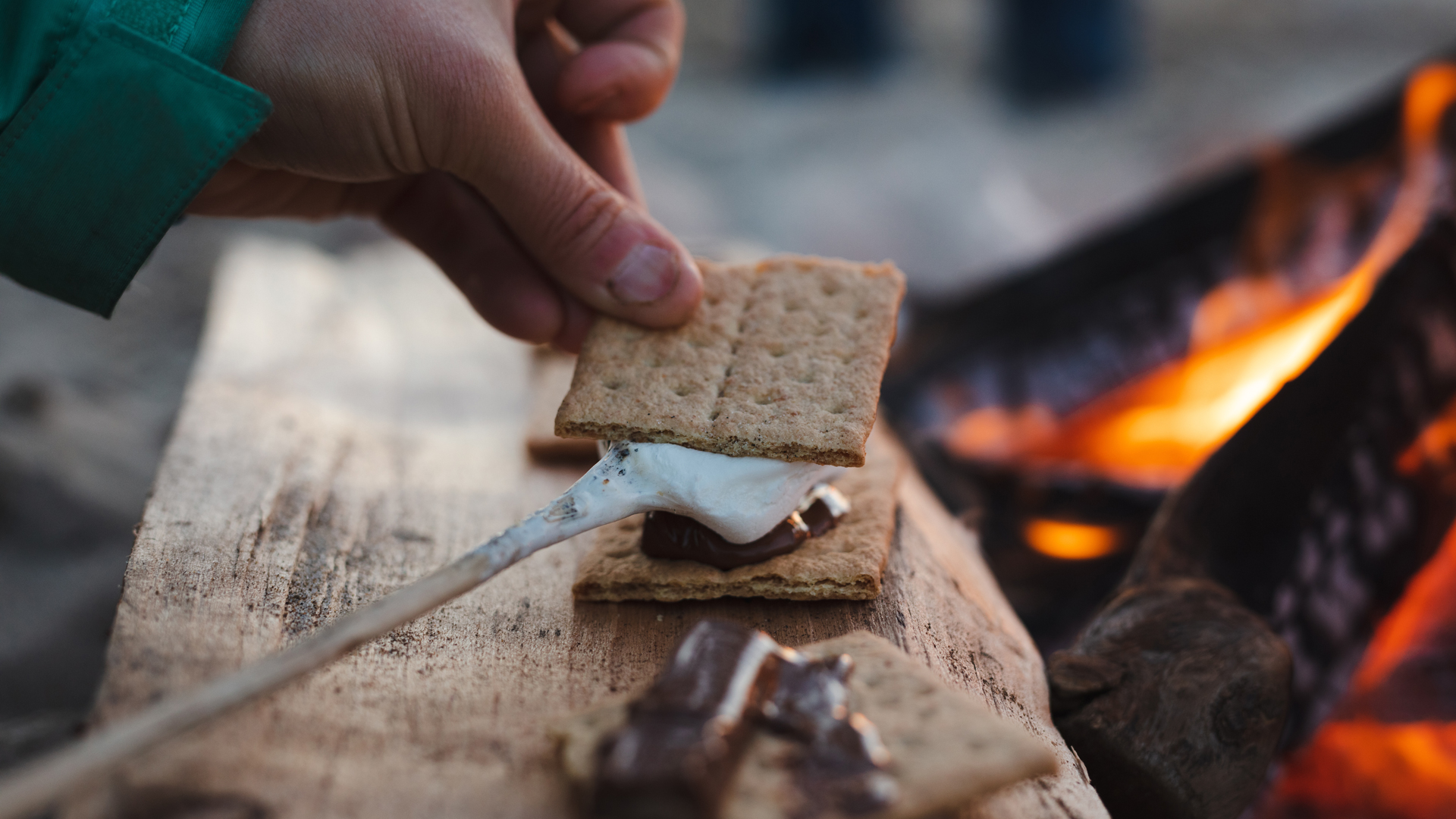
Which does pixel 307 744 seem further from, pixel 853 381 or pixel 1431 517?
pixel 1431 517

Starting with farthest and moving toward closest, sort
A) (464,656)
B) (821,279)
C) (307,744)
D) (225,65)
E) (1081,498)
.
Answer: (1081,498)
(821,279)
(225,65)
(464,656)
(307,744)

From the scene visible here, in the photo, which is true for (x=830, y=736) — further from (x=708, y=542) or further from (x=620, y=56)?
(x=620, y=56)

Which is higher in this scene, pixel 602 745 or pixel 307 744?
pixel 602 745

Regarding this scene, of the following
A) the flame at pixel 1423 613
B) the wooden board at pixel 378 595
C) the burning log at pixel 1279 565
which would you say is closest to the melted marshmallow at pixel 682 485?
the wooden board at pixel 378 595

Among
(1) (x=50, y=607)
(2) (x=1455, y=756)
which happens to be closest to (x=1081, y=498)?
(2) (x=1455, y=756)

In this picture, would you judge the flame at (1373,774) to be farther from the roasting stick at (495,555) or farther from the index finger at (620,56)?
the index finger at (620,56)

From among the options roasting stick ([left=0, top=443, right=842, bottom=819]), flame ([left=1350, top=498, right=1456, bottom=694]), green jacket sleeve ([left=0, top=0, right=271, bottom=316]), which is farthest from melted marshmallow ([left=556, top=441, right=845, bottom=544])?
flame ([left=1350, top=498, right=1456, bottom=694])
